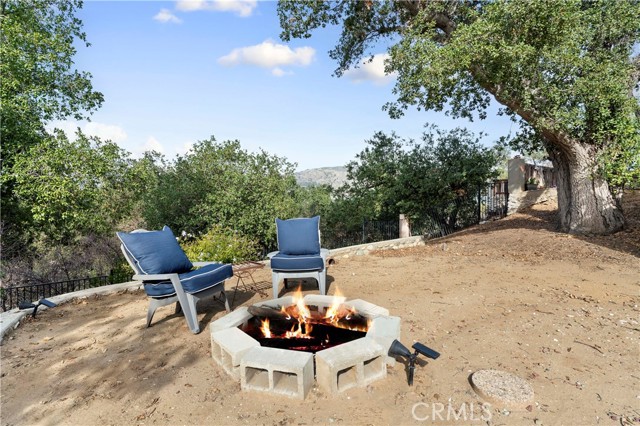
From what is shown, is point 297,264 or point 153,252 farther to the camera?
point 297,264

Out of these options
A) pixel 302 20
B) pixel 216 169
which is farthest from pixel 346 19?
pixel 216 169

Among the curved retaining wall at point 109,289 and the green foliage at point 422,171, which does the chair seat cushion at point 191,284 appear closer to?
the curved retaining wall at point 109,289

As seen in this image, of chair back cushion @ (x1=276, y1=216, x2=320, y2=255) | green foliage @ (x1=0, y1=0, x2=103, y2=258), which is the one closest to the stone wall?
chair back cushion @ (x1=276, y1=216, x2=320, y2=255)

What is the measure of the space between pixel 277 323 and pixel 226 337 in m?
0.75

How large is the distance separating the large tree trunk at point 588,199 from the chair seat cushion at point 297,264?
6.86 metres

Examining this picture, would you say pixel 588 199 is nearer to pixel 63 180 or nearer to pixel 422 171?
pixel 422 171

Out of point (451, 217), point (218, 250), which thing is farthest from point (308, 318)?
point (451, 217)

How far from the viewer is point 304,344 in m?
3.03

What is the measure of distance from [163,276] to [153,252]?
41 cm

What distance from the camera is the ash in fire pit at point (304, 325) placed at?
10.0 ft

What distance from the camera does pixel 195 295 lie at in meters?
3.68

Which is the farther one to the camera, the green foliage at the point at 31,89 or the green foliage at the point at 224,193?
the green foliage at the point at 224,193

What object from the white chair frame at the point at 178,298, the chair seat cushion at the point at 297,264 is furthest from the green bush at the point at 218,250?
the white chair frame at the point at 178,298

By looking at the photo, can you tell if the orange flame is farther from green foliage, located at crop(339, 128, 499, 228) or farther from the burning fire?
green foliage, located at crop(339, 128, 499, 228)
